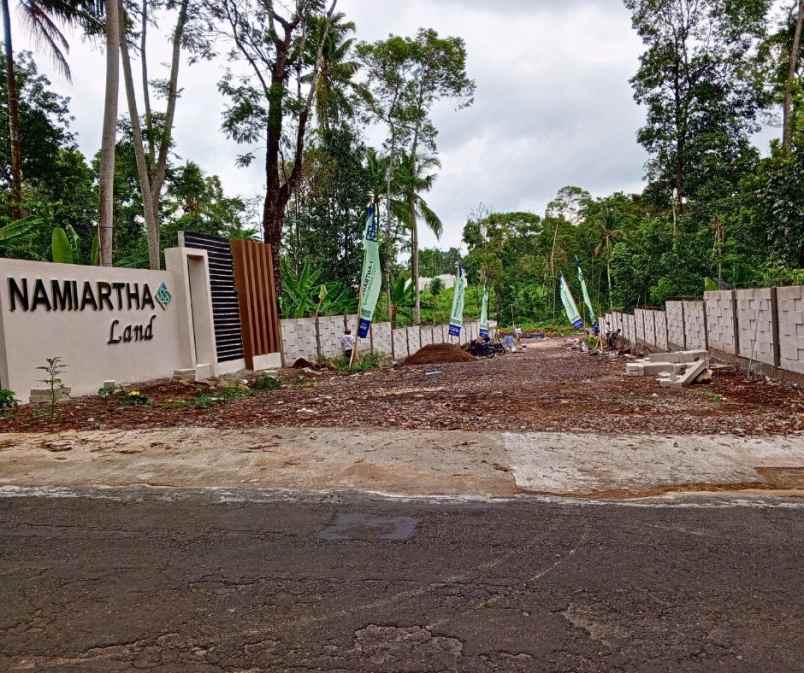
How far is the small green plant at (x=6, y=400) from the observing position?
31.8 ft

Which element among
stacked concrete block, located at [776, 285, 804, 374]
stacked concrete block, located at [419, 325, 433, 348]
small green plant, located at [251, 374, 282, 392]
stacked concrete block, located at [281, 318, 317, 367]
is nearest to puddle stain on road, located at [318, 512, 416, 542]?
stacked concrete block, located at [776, 285, 804, 374]

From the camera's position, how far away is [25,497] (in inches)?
195

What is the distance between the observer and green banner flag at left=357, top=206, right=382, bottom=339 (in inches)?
730

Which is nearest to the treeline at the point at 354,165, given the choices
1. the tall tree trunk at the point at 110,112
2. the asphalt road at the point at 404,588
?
the tall tree trunk at the point at 110,112

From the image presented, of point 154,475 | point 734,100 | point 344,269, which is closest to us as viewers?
point 154,475

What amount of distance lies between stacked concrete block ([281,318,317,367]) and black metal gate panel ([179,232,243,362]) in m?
3.43

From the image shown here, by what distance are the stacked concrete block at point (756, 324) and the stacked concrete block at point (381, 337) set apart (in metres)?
15.1

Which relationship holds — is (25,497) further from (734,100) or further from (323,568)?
(734,100)

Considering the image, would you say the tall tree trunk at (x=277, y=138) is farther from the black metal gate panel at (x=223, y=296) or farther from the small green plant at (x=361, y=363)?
the black metal gate panel at (x=223, y=296)

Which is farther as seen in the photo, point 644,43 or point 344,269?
point 644,43

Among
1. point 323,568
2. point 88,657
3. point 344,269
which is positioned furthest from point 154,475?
point 344,269

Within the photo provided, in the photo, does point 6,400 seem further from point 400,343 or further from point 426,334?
point 426,334

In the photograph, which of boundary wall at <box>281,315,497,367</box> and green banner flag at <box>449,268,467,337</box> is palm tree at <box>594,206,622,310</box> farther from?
boundary wall at <box>281,315,497,367</box>

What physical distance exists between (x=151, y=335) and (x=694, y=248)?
76.3 ft
